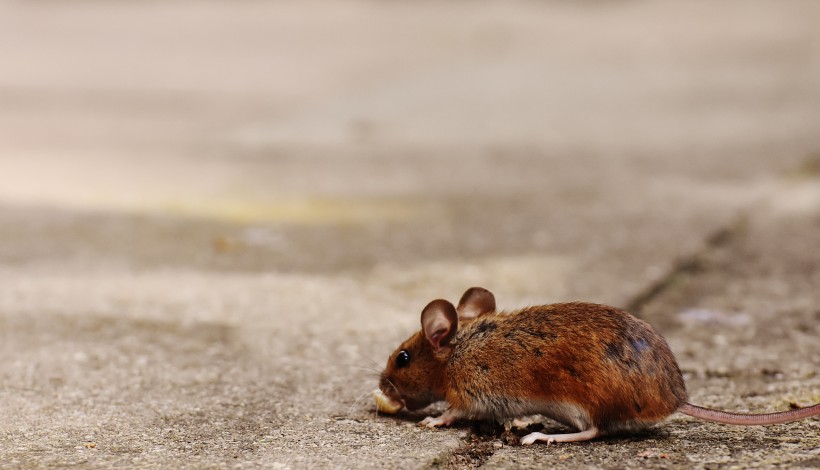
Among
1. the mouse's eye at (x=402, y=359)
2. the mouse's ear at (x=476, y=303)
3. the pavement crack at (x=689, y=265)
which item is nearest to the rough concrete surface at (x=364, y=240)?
the pavement crack at (x=689, y=265)

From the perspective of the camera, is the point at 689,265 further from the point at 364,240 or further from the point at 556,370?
the point at 556,370

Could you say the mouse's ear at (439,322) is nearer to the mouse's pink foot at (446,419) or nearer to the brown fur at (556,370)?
the brown fur at (556,370)

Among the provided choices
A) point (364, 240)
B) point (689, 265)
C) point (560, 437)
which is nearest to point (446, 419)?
point (560, 437)

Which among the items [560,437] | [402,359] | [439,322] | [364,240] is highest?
[364,240]

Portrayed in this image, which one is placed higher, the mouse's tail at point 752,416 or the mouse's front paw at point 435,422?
the mouse's tail at point 752,416

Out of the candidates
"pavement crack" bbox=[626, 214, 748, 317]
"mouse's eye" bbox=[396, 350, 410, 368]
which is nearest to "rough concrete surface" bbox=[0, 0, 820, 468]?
"pavement crack" bbox=[626, 214, 748, 317]

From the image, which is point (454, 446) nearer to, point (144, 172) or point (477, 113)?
point (144, 172)

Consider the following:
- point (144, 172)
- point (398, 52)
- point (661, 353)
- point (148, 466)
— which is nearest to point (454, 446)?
point (661, 353)
